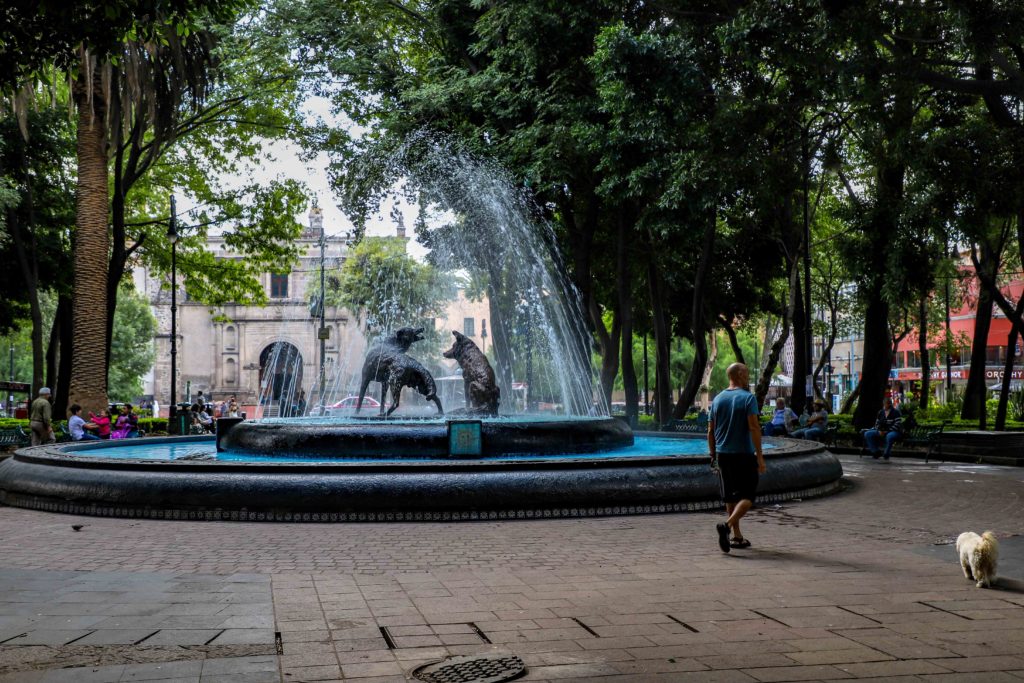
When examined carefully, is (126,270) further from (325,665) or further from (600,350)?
(325,665)

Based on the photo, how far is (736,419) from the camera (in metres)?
7.86

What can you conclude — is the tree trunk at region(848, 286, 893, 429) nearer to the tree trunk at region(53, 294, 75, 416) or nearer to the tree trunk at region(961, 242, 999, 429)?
the tree trunk at region(961, 242, 999, 429)

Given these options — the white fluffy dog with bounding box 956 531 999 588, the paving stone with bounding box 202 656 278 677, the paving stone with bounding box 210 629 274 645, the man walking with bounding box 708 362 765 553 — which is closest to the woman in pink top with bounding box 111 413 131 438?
the man walking with bounding box 708 362 765 553

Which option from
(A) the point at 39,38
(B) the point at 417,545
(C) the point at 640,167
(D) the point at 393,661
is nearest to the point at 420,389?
(C) the point at 640,167

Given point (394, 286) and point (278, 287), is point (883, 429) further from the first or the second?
point (278, 287)

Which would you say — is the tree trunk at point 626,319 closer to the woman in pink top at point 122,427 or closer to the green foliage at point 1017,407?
the woman in pink top at point 122,427

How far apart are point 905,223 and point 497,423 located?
10.7m

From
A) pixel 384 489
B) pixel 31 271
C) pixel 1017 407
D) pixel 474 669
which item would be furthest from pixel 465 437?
pixel 1017 407

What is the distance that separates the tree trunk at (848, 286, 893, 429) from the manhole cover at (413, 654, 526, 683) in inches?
825

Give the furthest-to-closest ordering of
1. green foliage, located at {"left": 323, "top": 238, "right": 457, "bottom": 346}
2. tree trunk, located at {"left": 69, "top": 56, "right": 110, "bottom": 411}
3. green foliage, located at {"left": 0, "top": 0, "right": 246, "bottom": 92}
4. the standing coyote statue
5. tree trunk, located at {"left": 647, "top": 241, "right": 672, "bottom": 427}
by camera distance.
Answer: green foliage, located at {"left": 323, "top": 238, "right": 457, "bottom": 346} → tree trunk, located at {"left": 647, "top": 241, "right": 672, "bottom": 427} → tree trunk, located at {"left": 69, "top": 56, "right": 110, "bottom": 411} → the standing coyote statue → green foliage, located at {"left": 0, "top": 0, "right": 246, "bottom": 92}

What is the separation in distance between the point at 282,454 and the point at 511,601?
24.4 ft

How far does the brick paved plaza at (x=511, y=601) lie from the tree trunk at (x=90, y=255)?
12634 millimetres

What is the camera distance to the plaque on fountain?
12125 millimetres

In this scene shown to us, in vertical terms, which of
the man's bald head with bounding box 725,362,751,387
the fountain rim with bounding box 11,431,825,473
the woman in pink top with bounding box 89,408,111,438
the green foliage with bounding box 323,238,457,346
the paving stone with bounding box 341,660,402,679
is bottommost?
the paving stone with bounding box 341,660,402,679
